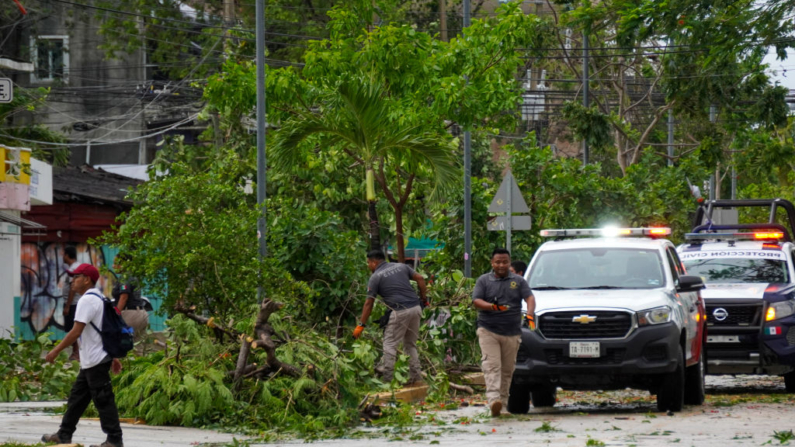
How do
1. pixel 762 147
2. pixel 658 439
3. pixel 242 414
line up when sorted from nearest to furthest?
pixel 658 439, pixel 242 414, pixel 762 147

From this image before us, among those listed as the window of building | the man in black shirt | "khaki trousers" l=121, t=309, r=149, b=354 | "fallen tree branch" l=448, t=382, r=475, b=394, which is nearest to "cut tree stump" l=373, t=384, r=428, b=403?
"fallen tree branch" l=448, t=382, r=475, b=394

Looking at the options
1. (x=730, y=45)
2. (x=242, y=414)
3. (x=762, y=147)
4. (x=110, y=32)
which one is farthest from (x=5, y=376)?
(x=110, y=32)

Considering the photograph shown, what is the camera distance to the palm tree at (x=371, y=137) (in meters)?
18.4

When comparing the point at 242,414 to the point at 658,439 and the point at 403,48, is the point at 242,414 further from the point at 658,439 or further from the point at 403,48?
the point at 403,48

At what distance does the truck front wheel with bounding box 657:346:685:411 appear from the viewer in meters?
12.7

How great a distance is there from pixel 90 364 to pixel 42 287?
19358 millimetres

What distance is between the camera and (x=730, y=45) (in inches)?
Answer: 564

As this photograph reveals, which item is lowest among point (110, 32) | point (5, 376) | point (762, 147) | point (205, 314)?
point (5, 376)

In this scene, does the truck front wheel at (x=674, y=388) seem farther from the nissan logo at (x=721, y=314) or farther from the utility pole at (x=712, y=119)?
the utility pole at (x=712, y=119)

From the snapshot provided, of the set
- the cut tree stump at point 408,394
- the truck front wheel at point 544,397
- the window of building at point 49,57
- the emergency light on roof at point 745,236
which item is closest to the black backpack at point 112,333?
the cut tree stump at point 408,394

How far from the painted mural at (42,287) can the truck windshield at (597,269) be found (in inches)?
626

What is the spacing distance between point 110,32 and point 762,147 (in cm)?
2276

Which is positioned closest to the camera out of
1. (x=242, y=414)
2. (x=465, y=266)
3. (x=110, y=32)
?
(x=242, y=414)

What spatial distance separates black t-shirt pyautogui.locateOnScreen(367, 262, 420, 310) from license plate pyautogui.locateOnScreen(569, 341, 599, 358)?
8.32 feet
